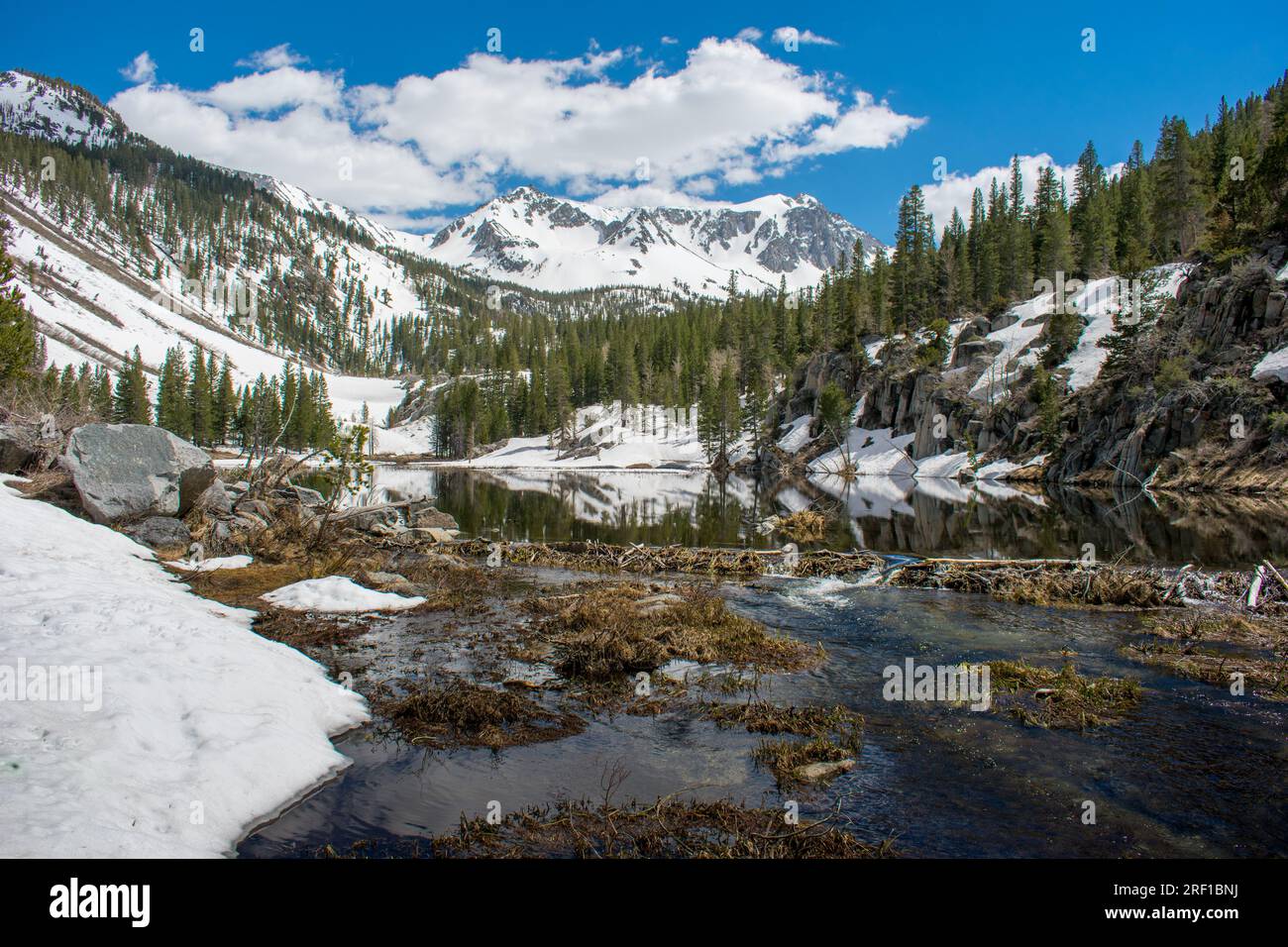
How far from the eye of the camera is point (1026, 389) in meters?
77.2

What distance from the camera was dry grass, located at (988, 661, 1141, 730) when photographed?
10.2m

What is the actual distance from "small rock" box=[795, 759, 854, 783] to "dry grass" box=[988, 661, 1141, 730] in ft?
11.8

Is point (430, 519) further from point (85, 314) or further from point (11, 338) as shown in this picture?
point (85, 314)

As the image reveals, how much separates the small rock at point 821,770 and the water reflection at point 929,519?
16.3 meters

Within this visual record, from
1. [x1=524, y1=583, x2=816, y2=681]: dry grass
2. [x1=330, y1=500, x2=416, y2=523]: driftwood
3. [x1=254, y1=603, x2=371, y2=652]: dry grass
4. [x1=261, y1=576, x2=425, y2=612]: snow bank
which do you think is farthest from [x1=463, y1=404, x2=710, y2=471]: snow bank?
[x1=254, y1=603, x2=371, y2=652]: dry grass

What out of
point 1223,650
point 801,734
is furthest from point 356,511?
point 1223,650

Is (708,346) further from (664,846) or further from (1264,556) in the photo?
(664,846)

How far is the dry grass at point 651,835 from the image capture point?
6.66 meters

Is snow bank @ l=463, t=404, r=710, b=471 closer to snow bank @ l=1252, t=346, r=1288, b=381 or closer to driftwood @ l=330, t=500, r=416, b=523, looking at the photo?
snow bank @ l=1252, t=346, r=1288, b=381

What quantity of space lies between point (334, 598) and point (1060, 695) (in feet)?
52.9

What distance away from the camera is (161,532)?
19.6 metres

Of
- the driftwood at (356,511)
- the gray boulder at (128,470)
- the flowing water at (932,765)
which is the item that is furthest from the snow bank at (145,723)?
the driftwood at (356,511)
